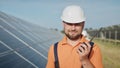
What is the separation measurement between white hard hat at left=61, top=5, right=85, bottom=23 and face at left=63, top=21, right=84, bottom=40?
0.20ft

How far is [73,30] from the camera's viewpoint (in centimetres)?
377

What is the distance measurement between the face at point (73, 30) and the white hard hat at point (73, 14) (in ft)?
0.20

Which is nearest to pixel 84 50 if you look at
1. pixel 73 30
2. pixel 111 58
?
pixel 73 30

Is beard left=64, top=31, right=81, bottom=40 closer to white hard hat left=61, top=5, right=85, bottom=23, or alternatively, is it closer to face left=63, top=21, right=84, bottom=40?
face left=63, top=21, right=84, bottom=40

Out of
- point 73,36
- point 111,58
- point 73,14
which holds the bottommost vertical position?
point 111,58

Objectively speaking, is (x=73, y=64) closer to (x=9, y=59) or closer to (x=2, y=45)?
(x=9, y=59)

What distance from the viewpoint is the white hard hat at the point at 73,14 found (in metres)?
3.89

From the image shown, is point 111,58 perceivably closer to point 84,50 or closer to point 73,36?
point 73,36

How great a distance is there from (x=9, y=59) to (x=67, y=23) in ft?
10.2

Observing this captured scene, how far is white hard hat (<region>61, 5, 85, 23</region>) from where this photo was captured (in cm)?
389

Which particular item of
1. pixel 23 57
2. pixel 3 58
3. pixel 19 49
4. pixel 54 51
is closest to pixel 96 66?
pixel 54 51

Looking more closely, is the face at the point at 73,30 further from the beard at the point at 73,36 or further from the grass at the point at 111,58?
the grass at the point at 111,58

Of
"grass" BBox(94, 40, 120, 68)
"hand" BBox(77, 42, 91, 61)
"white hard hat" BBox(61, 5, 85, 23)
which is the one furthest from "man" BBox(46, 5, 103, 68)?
"grass" BBox(94, 40, 120, 68)

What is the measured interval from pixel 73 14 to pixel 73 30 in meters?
0.29
